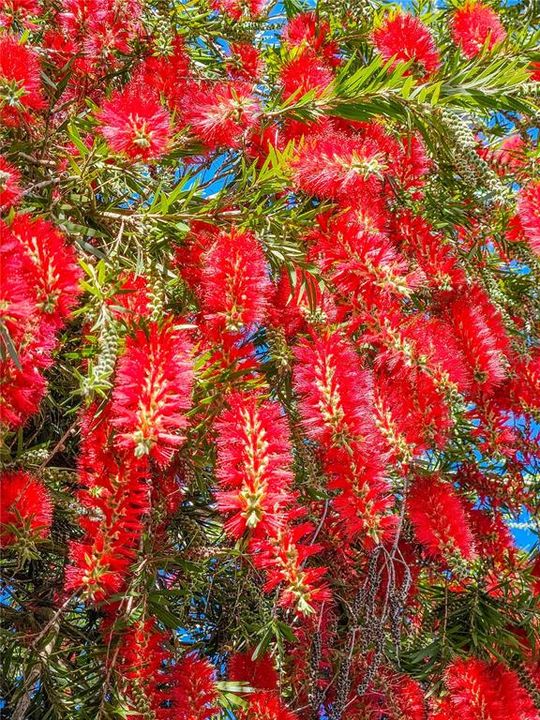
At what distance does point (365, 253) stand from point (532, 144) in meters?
0.72

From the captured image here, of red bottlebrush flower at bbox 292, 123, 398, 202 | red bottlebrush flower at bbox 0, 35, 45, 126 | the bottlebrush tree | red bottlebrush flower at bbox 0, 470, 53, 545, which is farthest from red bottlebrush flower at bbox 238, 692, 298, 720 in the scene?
red bottlebrush flower at bbox 0, 35, 45, 126

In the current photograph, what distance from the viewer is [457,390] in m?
1.36

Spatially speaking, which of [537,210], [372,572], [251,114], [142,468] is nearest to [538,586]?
[372,572]

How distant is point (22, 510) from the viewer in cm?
122

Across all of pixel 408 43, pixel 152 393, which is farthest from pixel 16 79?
pixel 408 43

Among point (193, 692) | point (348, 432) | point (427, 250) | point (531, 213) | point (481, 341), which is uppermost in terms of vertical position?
point (531, 213)

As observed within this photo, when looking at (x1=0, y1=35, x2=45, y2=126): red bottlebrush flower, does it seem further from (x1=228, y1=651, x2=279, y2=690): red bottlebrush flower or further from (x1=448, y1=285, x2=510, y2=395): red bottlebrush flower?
(x1=228, y1=651, x2=279, y2=690): red bottlebrush flower

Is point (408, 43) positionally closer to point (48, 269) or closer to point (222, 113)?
point (222, 113)

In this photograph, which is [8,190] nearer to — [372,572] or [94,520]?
[94,520]

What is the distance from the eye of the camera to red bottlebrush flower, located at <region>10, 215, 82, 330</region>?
1.11 m

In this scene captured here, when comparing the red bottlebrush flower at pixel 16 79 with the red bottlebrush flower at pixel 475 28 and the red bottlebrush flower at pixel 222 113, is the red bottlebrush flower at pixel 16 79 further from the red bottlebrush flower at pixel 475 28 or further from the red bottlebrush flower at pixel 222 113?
the red bottlebrush flower at pixel 475 28

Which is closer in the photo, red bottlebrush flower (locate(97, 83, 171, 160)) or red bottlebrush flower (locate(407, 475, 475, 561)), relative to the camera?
red bottlebrush flower (locate(97, 83, 171, 160))

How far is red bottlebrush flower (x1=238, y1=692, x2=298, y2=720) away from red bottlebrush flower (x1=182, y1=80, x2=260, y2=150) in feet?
2.87

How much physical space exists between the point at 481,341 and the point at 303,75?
0.58 metres
